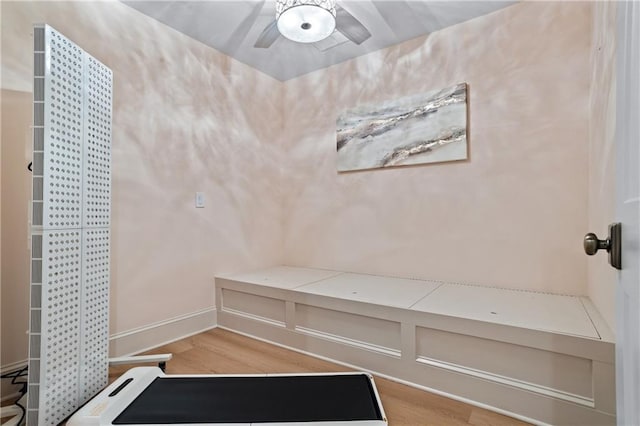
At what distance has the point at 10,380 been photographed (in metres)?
1.53

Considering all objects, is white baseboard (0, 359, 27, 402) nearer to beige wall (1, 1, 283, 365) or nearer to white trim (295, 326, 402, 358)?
beige wall (1, 1, 283, 365)

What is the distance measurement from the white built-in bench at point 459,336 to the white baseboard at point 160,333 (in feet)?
0.86

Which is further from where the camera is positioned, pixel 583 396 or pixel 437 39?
pixel 437 39

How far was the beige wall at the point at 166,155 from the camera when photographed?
1.73m

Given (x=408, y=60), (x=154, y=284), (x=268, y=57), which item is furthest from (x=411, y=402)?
(x=268, y=57)

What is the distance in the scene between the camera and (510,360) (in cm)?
142

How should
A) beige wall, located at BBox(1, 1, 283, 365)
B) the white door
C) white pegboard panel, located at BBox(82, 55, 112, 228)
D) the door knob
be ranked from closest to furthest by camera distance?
the white door < the door knob < white pegboard panel, located at BBox(82, 55, 112, 228) < beige wall, located at BBox(1, 1, 283, 365)

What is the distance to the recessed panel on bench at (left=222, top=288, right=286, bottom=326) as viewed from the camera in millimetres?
2180

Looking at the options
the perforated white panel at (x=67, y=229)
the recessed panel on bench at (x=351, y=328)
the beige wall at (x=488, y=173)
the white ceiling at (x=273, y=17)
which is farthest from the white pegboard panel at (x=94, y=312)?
the beige wall at (x=488, y=173)

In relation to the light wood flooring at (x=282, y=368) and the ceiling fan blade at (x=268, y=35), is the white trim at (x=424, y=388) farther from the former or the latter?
the ceiling fan blade at (x=268, y=35)

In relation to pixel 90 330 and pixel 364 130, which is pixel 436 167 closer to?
pixel 364 130

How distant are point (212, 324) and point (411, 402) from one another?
5.44ft

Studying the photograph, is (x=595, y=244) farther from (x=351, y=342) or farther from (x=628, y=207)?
(x=351, y=342)

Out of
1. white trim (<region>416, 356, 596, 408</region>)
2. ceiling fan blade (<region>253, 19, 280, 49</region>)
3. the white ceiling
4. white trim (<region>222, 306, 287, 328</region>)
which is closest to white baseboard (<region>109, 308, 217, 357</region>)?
white trim (<region>222, 306, 287, 328</region>)
